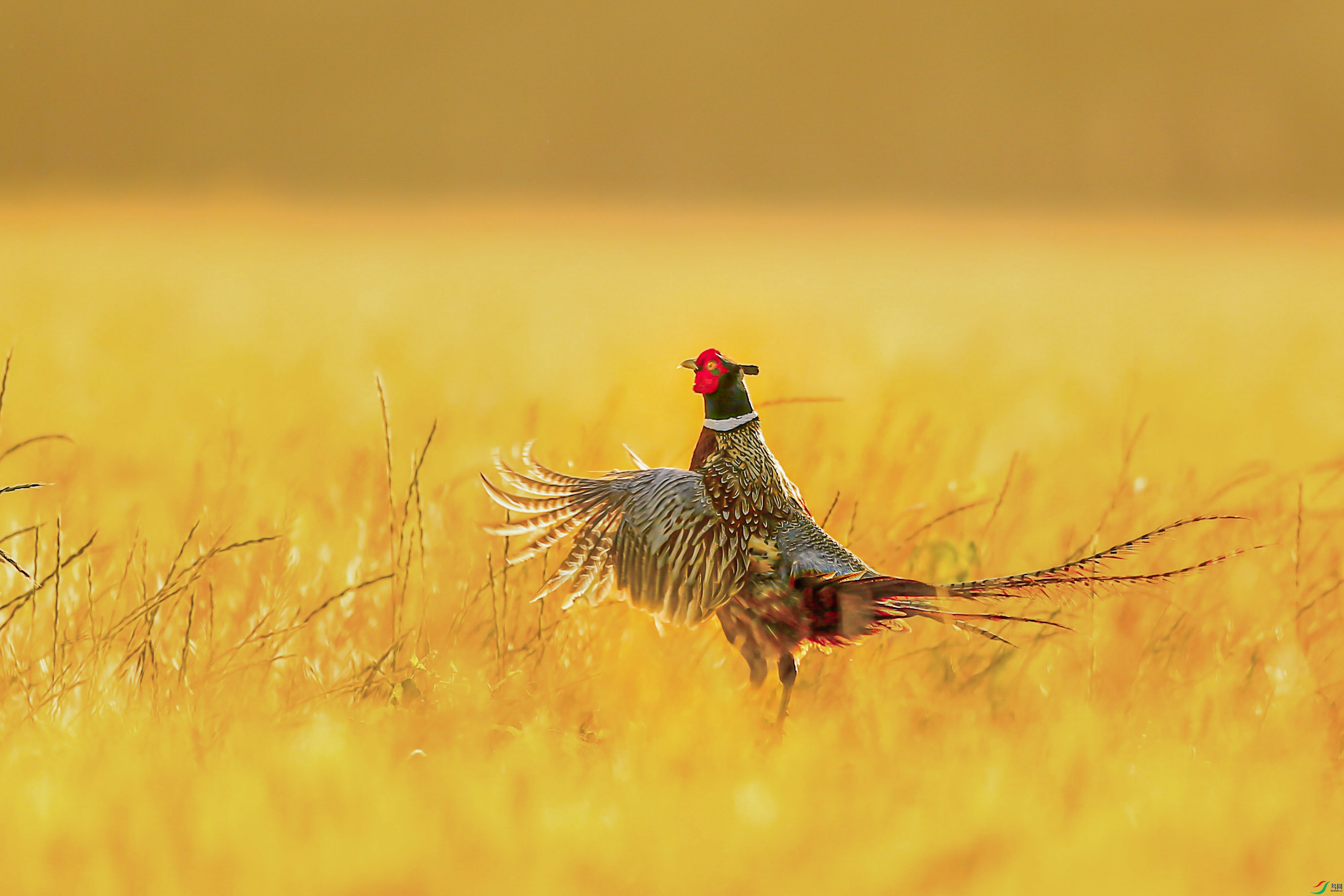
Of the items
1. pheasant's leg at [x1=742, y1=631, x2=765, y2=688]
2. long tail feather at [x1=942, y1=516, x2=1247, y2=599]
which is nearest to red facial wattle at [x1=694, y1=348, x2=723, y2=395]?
pheasant's leg at [x1=742, y1=631, x2=765, y2=688]

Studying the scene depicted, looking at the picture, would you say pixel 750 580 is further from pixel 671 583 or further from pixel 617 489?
pixel 617 489

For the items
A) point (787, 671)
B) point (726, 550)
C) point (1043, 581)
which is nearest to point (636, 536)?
point (726, 550)

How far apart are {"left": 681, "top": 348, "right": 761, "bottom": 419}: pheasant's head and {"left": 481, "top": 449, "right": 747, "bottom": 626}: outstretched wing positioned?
0.16m

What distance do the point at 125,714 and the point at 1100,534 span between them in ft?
8.58

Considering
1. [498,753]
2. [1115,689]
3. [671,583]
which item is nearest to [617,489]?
[671,583]

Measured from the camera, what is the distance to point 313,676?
2723 millimetres

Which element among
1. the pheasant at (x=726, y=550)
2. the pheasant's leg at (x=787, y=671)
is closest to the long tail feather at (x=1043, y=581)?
the pheasant at (x=726, y=550)

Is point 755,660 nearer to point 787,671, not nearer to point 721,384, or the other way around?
point 787,671

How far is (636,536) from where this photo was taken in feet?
8.30

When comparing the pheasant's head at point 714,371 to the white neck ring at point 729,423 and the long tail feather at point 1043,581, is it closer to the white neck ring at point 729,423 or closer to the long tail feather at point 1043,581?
the white neck ring at point 729,423

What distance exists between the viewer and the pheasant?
7.89ft

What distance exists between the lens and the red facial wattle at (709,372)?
2.52 metres

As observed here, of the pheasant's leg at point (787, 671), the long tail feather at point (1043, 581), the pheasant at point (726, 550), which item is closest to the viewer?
the long tail feather at point (1043, 581)

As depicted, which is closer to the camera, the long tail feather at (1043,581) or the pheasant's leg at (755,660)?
the long tail feather at (1043,581)
